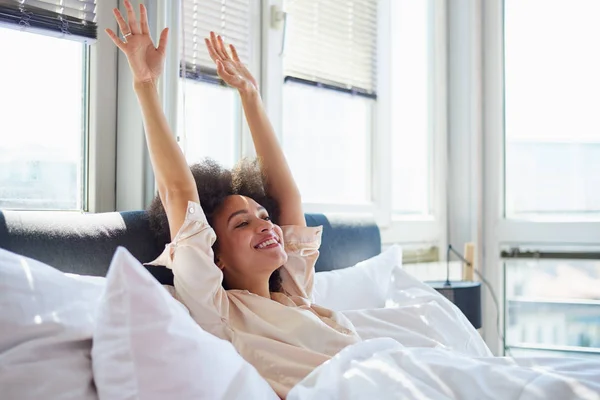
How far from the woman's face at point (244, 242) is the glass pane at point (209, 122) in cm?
65

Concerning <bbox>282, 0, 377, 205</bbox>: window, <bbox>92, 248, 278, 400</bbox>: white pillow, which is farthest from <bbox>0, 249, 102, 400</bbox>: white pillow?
<bbox>282, 0, 377, 205</bbox>: window

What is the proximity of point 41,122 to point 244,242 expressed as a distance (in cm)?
77

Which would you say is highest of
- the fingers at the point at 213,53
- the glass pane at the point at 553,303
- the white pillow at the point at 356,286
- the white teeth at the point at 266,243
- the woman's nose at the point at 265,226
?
the fingers at the point at 213,53

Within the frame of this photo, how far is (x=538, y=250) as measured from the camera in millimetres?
3482

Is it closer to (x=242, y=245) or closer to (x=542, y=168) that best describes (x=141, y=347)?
(x=242, y=245)

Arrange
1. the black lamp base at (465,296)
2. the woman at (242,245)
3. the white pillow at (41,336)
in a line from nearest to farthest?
1. the white pillow at (41,336)
2. the woman at (242,245)
3. the black lamp base at (465,296)

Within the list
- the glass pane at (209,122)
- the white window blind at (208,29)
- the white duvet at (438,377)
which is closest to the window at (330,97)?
the white window blind at (208,29)

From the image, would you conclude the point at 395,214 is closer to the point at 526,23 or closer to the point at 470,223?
the point at 470,223

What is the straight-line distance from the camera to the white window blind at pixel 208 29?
237 cm

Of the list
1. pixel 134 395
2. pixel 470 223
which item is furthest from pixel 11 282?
pixel 470 223

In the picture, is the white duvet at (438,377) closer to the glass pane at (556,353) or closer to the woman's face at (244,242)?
the woman's face at (244,242)

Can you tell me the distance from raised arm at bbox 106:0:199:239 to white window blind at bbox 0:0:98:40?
0.34 m

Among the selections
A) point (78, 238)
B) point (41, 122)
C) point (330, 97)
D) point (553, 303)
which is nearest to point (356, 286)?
point (78, 238)

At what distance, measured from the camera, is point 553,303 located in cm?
349
